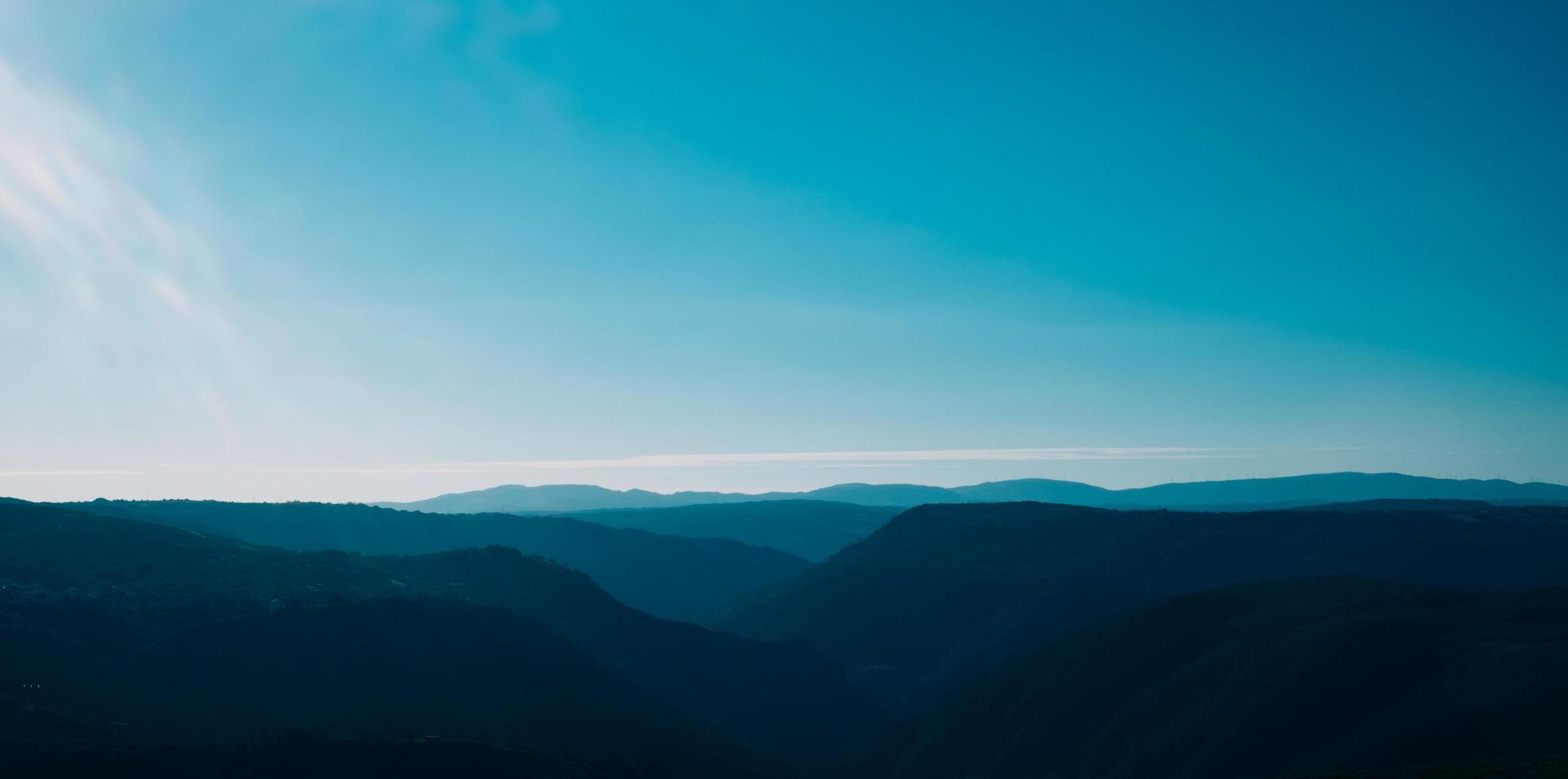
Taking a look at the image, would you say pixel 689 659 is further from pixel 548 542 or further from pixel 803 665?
pixel 548 542

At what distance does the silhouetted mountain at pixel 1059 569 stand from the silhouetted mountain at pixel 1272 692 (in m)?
23.5

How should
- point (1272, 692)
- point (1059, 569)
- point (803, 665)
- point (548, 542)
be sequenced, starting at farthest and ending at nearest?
point (548, 542), point (1059, 569), point (803, 665), point (1272, 692)

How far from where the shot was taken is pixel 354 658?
68.4 m

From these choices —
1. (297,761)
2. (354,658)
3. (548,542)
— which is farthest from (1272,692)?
(548,542)

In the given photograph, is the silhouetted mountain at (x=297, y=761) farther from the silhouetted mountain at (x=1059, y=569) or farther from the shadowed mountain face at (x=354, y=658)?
the silhouetted mountain at (x=1059, y=569)

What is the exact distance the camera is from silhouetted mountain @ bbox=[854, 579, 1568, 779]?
171ft

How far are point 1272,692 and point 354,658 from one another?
213 ft

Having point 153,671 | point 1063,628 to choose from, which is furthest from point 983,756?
point 153,671

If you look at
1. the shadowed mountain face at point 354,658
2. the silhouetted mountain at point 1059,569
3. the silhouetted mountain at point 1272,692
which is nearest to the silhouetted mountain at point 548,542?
the silhouetted mountain at point 1059,569

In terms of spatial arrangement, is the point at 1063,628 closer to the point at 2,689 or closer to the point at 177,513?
the point at 2,689

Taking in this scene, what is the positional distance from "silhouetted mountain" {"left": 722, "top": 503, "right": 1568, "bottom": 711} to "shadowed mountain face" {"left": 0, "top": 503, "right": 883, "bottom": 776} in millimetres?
15112

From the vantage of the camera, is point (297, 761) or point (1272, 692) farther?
point (1272, 692)

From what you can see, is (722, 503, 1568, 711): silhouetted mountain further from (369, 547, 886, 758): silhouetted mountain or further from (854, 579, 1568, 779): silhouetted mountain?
(854, 579, 1568, 779): silhouetted mountain

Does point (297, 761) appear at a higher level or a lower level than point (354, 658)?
lower
